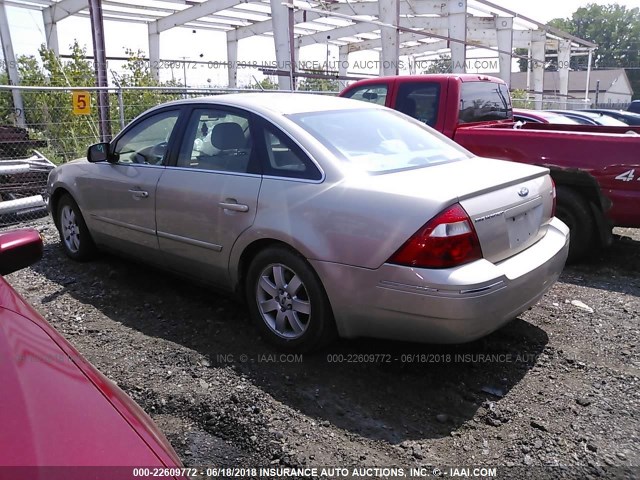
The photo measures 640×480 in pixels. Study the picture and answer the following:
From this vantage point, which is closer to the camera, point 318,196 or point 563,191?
point 318,196

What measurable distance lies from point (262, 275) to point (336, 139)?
3.38ft

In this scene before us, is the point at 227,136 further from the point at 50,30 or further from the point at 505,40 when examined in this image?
the point at 505,40

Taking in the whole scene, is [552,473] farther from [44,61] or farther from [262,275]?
[44,61]


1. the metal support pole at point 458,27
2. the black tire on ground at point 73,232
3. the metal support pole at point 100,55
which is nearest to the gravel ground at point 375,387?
the black tire on ground at point 73,232

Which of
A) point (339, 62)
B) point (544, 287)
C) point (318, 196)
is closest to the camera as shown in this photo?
point (318, 196)

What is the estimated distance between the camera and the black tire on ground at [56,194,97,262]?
5.39 m

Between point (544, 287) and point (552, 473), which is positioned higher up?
point (544, 287)

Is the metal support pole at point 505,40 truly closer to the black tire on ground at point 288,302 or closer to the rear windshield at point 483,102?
the rear windshield at point 483,102

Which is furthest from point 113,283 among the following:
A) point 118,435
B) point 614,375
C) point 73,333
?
point 614,375

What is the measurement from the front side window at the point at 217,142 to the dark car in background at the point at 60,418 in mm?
2164

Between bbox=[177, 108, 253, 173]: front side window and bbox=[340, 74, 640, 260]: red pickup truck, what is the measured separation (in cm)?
312

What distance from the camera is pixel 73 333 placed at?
13.3ft

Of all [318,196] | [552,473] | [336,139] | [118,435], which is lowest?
[552,473]

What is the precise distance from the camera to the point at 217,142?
13.5 feet
